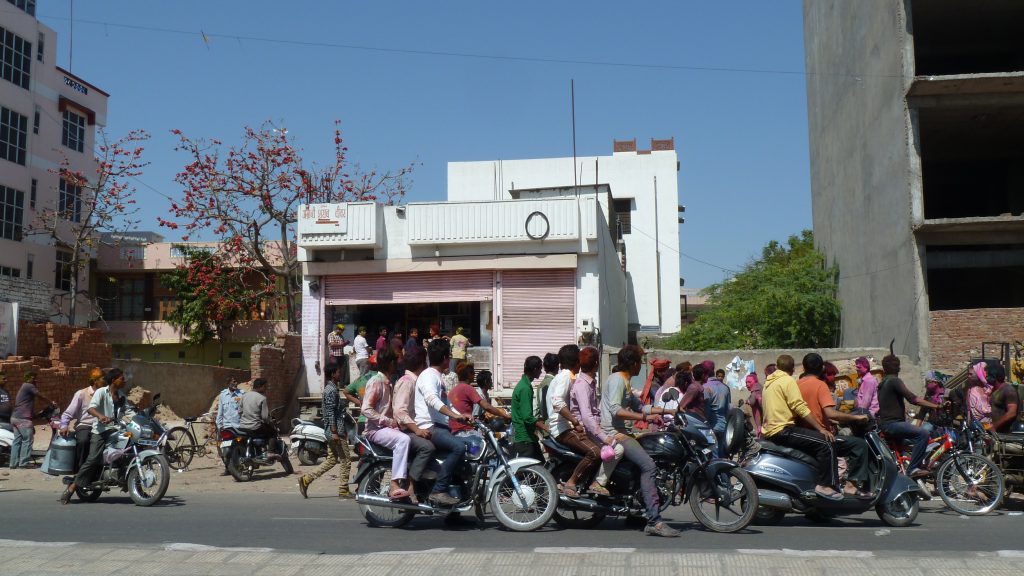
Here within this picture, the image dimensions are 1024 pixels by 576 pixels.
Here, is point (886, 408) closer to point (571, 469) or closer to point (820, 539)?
point (820, 539)

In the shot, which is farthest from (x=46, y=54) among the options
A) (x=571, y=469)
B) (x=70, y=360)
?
(x=571, y=469)

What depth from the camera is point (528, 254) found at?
20.5 meters

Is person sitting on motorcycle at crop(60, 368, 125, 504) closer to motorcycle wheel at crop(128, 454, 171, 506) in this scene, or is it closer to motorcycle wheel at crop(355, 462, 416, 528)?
motorcycle wheel at crop(128, 454, 171, 506)

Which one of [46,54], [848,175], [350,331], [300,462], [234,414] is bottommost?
[300,462]

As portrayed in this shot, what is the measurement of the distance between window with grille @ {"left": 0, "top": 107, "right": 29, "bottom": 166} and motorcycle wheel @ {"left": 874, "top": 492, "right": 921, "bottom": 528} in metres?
34.0

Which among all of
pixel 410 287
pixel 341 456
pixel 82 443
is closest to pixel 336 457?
pixel 341 456

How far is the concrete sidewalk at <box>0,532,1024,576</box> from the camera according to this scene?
6742 mm

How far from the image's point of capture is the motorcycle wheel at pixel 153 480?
34.6ft

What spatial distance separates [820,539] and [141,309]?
115ft

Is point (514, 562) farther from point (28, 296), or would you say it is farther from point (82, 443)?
point (28, 296)

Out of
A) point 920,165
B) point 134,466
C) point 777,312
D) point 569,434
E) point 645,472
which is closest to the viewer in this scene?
point 645,472

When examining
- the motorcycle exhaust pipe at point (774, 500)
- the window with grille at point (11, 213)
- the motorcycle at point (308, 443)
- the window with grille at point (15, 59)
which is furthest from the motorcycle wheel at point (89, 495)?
the window with grille at point (15, 59)

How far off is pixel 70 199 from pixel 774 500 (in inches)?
1406

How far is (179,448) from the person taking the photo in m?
15.4
